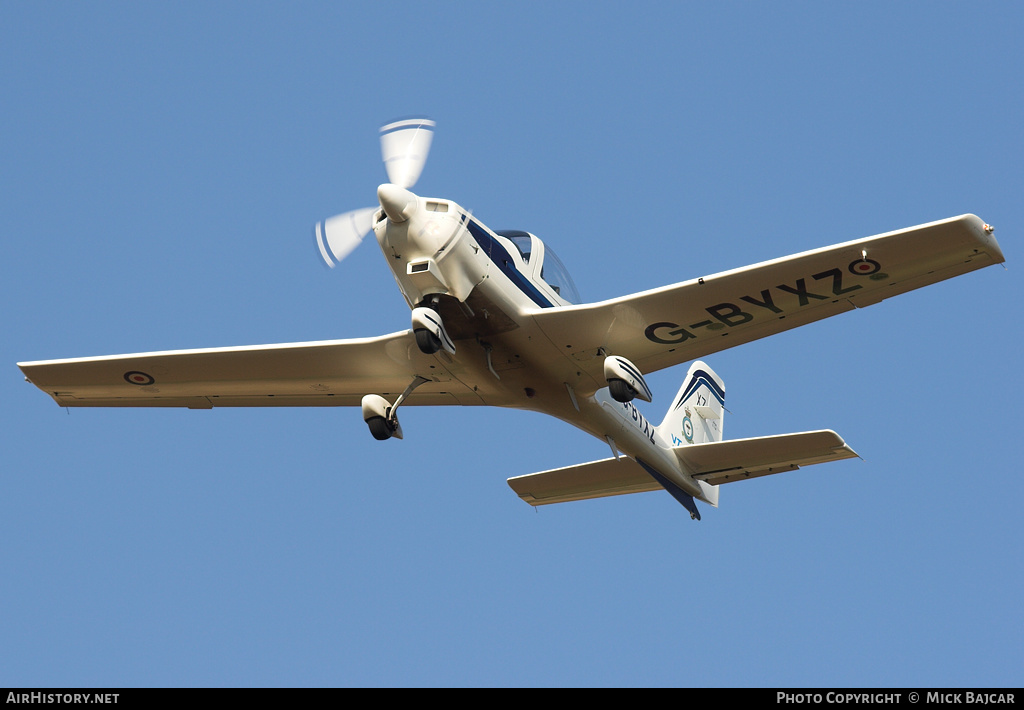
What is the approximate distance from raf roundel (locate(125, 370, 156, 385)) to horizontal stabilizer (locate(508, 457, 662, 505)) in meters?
6.20

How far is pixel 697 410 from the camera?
2206cm

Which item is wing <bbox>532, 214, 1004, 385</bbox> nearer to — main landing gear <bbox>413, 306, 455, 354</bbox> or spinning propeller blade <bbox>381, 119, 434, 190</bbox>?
main landing gear <bbox>413, 306, 455, 354</bbox>

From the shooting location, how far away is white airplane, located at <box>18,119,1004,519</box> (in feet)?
45.0

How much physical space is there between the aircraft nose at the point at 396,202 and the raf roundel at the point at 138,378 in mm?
5986

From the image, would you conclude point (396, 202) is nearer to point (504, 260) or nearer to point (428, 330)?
point (428, 330)

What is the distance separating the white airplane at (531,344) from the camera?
13.7 meters

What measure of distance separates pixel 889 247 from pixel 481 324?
5.20m

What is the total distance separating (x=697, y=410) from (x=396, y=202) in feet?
34.4

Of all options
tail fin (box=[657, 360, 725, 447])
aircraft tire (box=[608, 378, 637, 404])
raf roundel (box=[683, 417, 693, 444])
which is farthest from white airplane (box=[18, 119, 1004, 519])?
raf roundel (box=[683, 417, 693, 444])

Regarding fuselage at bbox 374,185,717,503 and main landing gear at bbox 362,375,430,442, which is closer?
fuselage at bbox 374,185,717,503

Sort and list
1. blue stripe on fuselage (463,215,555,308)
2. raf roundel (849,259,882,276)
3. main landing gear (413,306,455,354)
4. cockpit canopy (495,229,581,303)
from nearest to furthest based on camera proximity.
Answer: main landing gear (413,306,455,354) < raf roundel (849,259,882,276) < blue stripe on fuselage (463,215,555,308) < cockpit canopy (495,229,581,303)
